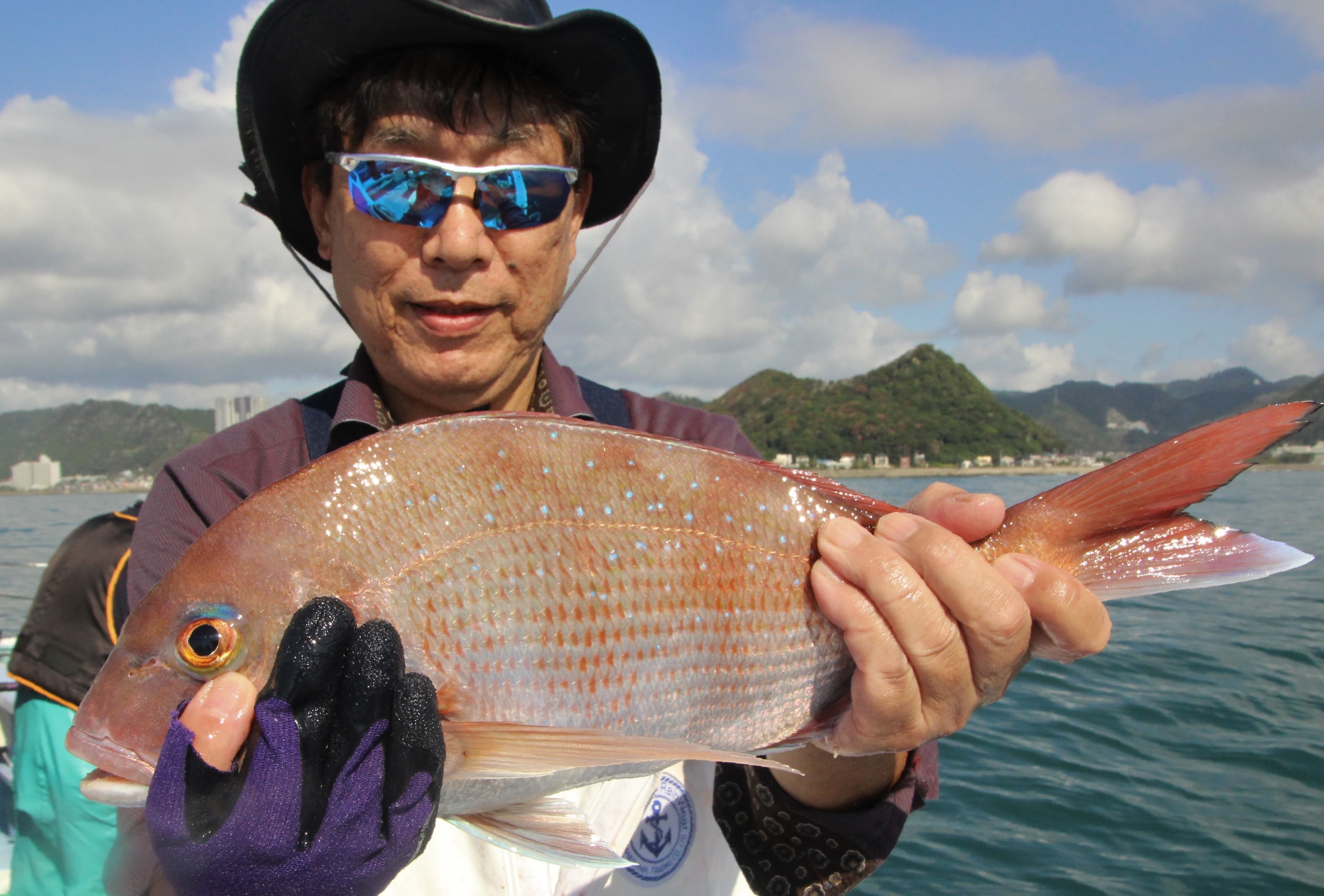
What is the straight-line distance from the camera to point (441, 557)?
5.41 ft

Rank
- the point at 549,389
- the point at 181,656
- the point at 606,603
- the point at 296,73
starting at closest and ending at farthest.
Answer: the point at 181,656 → the point at 606,603 → the point at 296,73 → the point at 549,389

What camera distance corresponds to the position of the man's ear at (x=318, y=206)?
2572 mm

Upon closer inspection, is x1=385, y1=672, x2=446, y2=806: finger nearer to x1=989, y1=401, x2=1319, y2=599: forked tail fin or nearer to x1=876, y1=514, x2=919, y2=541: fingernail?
x1=876, y1=514, x2=919, y2=541: fingernail

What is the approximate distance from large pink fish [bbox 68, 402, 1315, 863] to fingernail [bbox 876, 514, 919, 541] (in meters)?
0.09

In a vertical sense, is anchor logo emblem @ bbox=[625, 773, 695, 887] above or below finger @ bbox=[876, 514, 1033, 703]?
below

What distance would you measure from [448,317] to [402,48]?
0.81 meters

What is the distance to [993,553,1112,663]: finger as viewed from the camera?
6.04 feet

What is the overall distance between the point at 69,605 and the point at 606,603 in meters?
3.23

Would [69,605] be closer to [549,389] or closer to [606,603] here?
[549,389]

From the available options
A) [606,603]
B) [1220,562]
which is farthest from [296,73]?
[1220,562]

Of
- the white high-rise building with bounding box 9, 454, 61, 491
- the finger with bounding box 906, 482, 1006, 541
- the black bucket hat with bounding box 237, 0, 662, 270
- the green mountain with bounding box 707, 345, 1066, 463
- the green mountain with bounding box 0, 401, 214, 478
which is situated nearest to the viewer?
the finger with bounding box 906, 482, 1006, 541

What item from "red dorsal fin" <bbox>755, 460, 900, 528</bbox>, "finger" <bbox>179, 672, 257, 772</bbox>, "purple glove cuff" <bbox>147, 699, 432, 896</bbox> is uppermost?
"red dorsal fin" <bbox>755, 460, 900, 528</bbox>

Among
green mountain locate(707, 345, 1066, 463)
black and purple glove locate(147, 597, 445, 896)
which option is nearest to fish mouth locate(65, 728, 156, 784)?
black and purple glove locate(147, 597, 445, 896)

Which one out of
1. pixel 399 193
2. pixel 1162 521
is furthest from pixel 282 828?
pixel 1162 521
